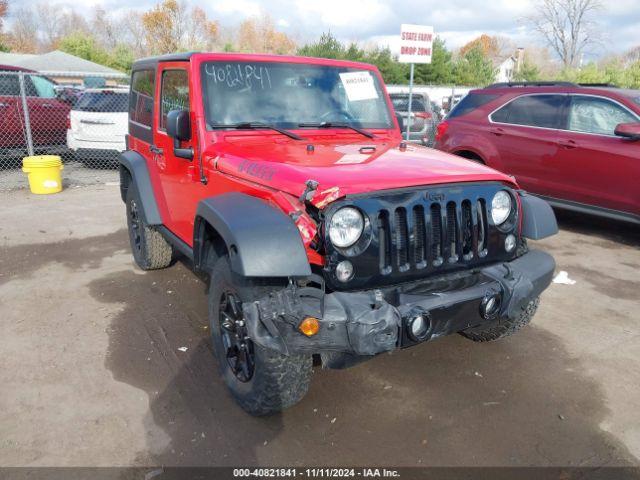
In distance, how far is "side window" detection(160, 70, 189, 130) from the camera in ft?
12.2

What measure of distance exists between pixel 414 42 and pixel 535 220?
7.24m

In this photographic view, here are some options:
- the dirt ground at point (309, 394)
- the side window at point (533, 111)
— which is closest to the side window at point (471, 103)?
the side window at point (533, 111)

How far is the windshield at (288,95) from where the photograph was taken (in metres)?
3.60

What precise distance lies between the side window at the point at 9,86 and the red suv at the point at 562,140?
8321 mm

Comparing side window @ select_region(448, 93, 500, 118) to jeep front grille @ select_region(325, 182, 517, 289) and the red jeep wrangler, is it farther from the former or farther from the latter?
jeep front grille @ select_region(325, 182, 517, 289)

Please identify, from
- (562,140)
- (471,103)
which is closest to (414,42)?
(471,103)

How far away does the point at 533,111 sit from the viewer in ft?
22.4

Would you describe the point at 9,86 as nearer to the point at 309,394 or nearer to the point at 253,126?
the point at 253,126

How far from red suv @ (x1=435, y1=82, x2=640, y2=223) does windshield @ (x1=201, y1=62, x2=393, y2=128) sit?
3.30 metres

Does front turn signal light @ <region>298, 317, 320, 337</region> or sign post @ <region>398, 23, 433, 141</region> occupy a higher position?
sign post @ <region>398, 23, 433, 141</region>

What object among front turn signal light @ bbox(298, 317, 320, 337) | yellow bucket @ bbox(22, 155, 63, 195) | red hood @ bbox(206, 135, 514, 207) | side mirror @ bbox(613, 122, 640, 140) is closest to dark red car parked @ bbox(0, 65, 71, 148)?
yellow bucket @ bbox(22, 155, 63, 195)

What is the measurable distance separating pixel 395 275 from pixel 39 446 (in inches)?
80.0

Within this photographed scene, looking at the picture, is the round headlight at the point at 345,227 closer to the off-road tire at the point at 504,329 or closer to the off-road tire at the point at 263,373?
the off-road tire at the point at 263,373

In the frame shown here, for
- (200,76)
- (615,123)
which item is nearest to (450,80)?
(615,123)
